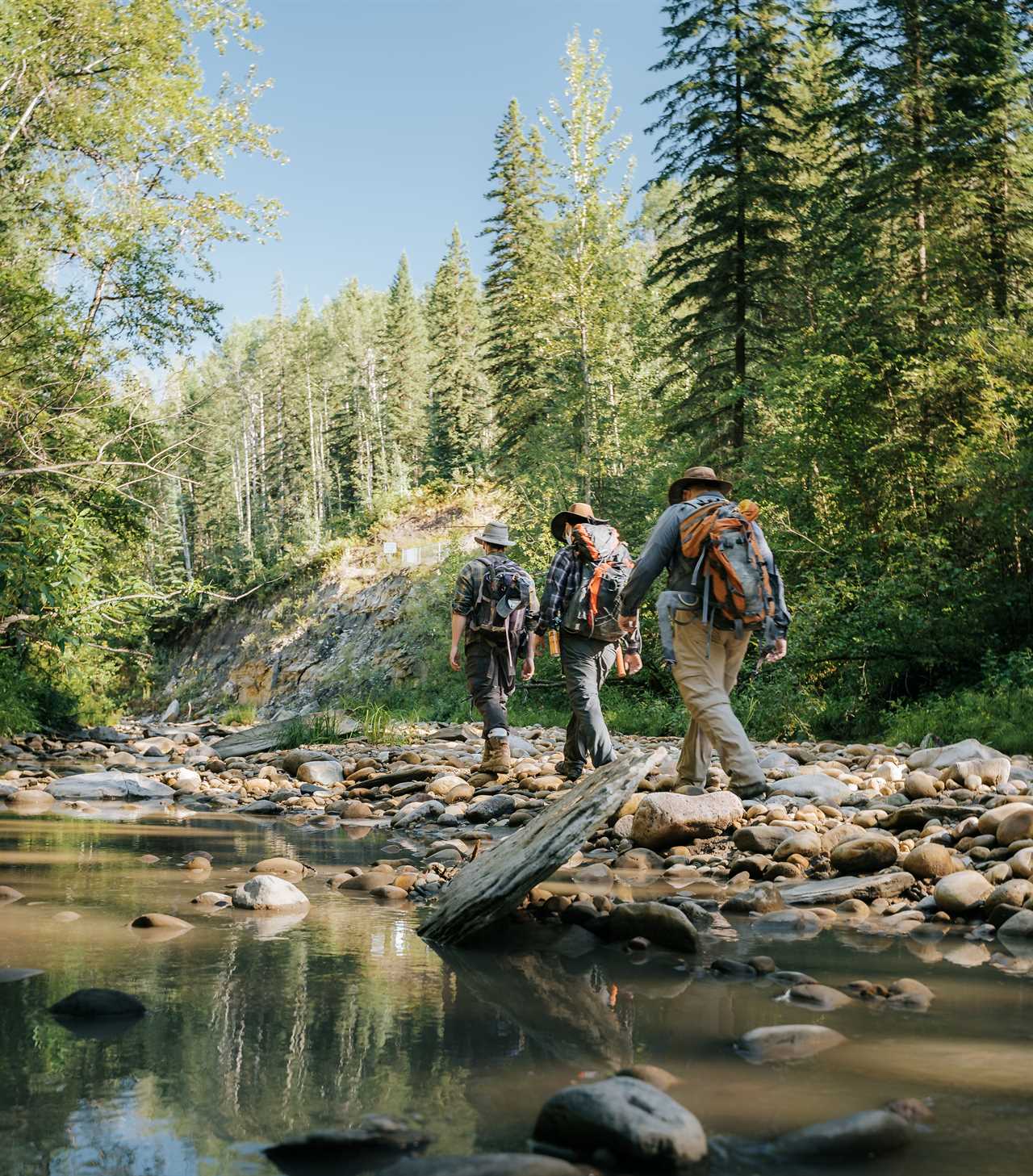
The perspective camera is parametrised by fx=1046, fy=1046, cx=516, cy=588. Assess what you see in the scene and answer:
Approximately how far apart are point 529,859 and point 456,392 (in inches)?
1918

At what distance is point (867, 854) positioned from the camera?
201 inches

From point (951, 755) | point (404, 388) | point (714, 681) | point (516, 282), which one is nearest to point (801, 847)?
point (714, 681)

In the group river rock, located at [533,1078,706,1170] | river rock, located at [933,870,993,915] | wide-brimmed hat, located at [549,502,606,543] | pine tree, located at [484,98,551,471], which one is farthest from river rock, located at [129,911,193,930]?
pine tree, located at [484,98,551,471]

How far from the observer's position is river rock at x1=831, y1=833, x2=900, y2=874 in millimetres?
5070

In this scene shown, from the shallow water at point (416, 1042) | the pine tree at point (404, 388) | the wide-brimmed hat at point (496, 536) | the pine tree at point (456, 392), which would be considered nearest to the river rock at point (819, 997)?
the shallow water at point (416, 1042)

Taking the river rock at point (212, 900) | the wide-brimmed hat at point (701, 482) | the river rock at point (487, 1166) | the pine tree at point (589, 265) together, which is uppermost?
the pine tree at point (589, 265)

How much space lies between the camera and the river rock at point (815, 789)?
6828 mm

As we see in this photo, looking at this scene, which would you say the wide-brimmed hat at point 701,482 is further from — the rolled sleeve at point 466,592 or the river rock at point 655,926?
the river rock at point 655,926

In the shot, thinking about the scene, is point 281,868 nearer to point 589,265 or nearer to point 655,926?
point 655,926

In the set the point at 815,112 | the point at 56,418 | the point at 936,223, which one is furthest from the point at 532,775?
the point at 815,112

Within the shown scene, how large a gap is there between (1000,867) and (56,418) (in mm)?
14005

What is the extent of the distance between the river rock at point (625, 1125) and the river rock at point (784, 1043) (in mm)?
595

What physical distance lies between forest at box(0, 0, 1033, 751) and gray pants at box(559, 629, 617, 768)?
4181 mm

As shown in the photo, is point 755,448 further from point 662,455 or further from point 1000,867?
point 1000,867
